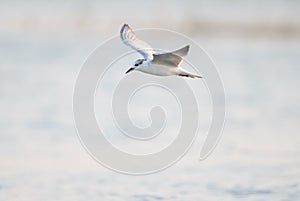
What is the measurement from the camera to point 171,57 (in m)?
7.24

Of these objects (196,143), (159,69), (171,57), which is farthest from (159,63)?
(196,143)

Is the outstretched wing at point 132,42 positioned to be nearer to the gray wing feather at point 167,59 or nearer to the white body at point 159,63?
the white body at point 159,63

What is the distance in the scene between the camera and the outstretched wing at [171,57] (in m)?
7.14

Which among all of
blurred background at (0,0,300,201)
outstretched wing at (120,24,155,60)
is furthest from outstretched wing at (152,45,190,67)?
blurred background at (0,0,300,201)

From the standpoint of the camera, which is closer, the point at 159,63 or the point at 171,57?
the point at 171,57

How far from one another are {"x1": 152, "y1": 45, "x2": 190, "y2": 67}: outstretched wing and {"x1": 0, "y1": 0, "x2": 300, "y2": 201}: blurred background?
1.03 m

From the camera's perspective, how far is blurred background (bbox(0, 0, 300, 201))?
25.2 feet

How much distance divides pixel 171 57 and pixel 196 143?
215 centimetres

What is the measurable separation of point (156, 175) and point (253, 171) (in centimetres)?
88

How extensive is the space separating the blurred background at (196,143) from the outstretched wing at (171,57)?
1.03 m

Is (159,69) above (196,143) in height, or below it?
below

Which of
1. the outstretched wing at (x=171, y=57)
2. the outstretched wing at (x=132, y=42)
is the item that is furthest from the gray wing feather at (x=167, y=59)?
the outstretched wing at (x=132, y=42)

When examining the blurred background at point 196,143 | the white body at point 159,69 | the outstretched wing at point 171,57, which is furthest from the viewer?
the blurred background at point 196,143

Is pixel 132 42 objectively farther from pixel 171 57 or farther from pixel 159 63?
pixel 171 57
